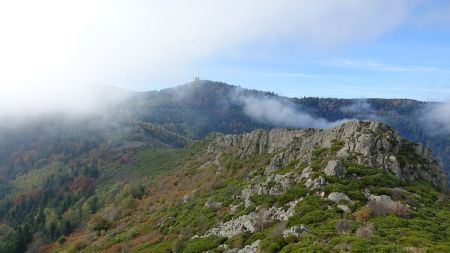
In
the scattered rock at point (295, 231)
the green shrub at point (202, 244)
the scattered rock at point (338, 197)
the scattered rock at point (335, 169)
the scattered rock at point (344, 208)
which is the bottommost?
the green shrub at point (202, 244)

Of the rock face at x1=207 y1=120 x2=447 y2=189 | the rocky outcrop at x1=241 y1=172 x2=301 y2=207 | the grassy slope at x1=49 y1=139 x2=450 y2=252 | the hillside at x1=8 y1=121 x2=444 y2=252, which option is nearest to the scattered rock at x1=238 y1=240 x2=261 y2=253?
the hillside at x1=8 y1=121 x2=444 y2=252

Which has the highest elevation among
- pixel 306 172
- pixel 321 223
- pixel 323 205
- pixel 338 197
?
pixel 306 172

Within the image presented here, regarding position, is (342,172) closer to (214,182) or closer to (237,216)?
(237,216)

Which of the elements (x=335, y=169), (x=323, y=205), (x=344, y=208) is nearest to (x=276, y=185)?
(x=335, y=169)

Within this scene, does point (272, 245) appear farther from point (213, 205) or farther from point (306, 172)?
point (213, 205)

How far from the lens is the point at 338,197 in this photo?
51.9 meters

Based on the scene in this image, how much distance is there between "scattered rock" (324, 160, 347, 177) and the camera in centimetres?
5849

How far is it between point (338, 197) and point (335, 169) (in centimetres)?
737

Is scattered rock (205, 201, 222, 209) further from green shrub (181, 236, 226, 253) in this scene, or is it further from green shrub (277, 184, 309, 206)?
green shrub (277, 184, 309, 206)

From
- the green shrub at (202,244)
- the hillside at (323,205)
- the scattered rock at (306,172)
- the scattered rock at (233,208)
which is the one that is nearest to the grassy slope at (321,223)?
the green shrub at (202,244)

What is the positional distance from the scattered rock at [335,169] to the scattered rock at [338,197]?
606cm

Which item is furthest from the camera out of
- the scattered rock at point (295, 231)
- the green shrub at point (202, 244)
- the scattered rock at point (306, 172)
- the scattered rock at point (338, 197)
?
the scattered rock at point (306, 172)

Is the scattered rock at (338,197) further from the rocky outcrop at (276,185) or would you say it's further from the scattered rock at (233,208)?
the scattered rock at (233,208)

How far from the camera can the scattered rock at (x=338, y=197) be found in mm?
51406
